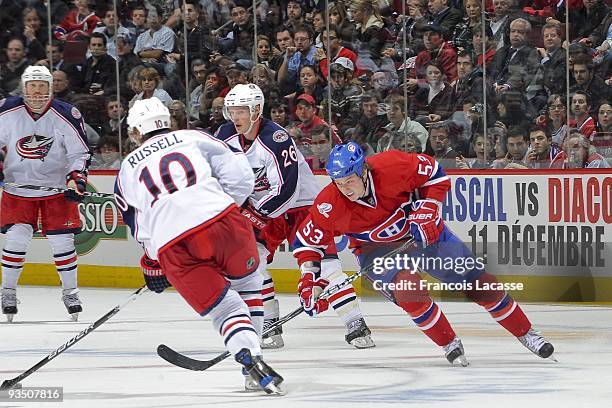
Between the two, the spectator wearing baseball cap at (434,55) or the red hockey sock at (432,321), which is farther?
the spectator wearing baseball cap at (434,55)

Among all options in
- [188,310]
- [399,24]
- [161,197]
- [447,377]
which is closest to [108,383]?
[161,197]

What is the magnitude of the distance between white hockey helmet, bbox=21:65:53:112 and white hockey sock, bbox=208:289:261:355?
3.33m

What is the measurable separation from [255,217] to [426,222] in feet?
4.65

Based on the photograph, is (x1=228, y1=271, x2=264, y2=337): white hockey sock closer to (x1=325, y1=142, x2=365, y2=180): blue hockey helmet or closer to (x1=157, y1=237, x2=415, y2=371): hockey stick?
(x1=157, y1=237, x2=415, y2=371): hockey stick

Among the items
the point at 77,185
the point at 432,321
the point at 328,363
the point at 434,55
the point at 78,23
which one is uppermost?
the point at 78,23

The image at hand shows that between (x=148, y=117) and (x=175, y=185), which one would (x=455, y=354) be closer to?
(x=175, y=185)

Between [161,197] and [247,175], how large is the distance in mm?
420

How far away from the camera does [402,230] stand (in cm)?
645

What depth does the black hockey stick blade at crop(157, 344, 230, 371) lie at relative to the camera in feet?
18.9

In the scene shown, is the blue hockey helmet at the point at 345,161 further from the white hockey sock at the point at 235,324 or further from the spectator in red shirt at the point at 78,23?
the spectator in red shirt at the point at 78,23

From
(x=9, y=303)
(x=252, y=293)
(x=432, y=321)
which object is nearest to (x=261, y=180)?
(x=432, y=321)

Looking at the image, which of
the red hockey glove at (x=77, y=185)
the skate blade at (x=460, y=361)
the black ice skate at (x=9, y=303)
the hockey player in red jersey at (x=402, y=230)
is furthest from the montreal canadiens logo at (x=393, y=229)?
the black ice skate at (x=9, y=303)

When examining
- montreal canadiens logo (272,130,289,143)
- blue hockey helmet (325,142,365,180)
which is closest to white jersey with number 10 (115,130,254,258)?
blue hockey helmet (325,142,365,180)

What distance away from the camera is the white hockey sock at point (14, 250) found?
834cm
